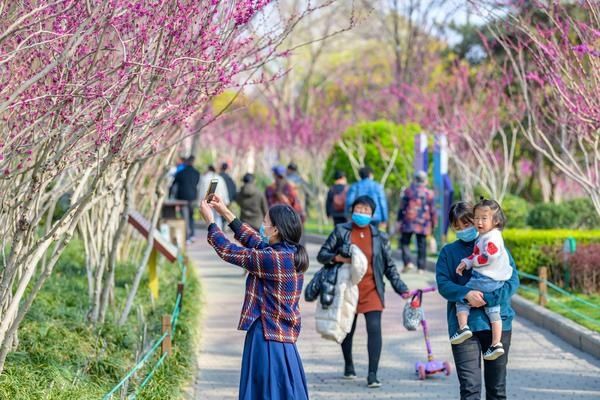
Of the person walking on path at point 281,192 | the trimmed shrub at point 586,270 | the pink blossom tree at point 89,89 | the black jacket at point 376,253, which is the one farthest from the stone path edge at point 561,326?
the pink blossom tree at point 89,89

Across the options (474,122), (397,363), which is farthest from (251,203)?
(474,122)

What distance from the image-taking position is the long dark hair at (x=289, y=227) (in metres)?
6.52

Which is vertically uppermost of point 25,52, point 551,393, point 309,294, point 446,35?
point 446,35

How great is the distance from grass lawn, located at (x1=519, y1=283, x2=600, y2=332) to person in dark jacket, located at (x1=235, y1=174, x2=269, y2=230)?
4752mm

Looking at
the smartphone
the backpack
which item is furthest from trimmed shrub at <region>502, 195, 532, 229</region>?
the smartphone

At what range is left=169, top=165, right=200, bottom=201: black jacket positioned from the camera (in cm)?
2547

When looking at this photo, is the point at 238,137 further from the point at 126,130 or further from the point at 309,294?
the point at 126,130

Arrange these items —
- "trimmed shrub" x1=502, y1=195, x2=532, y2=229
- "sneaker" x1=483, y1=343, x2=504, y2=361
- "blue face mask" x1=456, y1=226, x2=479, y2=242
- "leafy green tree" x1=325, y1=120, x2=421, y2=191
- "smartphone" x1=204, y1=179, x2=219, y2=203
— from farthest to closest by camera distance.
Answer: "leafy green tree" x1=325, y1=120, x2=421, y2=191 < "trimmed shrub" x1=502, y1=195, x2=532, y2=229 < "blue face mask" x1=456, y1=226, x2=479, y2=242 < "sneaker" x1=483, y1=343, x2=504, y2=361 < "smartphone" x1=204, y1=179, x2=219, y2=203

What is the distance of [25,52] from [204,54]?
110cm

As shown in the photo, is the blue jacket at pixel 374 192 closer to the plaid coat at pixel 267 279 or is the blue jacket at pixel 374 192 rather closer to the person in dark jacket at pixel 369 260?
the person in dark jacket at pixel 369 260

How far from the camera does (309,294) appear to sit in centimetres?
952

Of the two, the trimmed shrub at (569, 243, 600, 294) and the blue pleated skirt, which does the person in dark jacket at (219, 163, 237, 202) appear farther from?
the blue pleated skirt

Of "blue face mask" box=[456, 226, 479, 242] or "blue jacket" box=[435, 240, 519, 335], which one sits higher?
"blue face mask" box=[456, 226, 479, 242]

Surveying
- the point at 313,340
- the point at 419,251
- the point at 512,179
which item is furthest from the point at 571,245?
the point at 512,179
